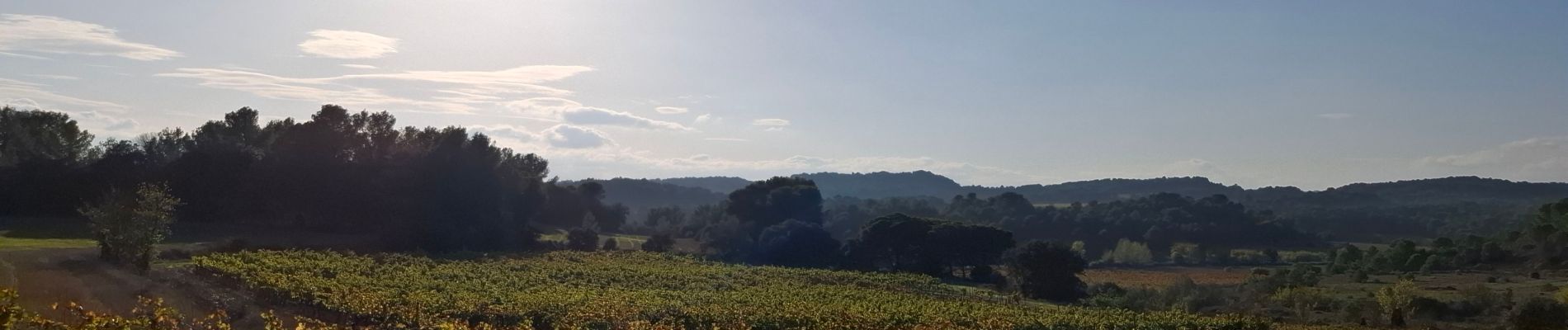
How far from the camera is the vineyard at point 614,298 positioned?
1139 inches

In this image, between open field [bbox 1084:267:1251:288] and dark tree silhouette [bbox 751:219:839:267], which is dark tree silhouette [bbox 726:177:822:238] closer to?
dark tree silhouette [bbox 751:219:839:267]

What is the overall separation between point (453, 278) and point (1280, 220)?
9686 cm

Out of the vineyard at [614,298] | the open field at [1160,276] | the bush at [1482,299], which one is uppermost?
the bush at [1482,299]

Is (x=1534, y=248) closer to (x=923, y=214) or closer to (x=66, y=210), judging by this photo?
(x=923, y=214)

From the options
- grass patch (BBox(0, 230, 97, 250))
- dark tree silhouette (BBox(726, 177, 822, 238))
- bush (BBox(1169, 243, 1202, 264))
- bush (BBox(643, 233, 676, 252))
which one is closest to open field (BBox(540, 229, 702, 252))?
bush (BBox(643, 233, 676, 252))

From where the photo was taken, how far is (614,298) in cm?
3522

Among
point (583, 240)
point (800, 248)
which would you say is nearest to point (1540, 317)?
point (800, 248)

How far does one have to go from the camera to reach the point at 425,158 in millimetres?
71500

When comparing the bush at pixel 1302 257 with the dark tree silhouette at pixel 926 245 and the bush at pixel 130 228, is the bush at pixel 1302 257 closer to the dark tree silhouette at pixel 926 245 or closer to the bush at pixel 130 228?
the dark tree silhouette at pixel 926 245

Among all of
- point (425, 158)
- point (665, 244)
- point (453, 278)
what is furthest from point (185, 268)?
point (665, 244)

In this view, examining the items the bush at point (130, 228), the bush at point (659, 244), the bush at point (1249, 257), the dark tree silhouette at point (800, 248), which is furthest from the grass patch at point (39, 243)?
the bush at point (1249, 257)

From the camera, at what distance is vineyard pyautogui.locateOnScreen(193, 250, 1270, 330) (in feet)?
94.9

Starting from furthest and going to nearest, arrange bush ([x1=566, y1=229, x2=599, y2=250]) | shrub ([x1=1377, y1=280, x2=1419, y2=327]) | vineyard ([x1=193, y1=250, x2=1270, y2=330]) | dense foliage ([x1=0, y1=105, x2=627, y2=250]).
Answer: bush ([x1=566, y1=229, x2=599, y2=250]) → dense foliage ([x1=0, y1=105, x2=627, y2=250]) → shrub ([x1=1377, y1=280, x2=1419, y2=327]) → vineyard ([x1=193, y1=250, x2=1270, y2=330])

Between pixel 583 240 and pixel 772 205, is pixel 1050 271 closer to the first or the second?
pixel 583 240
